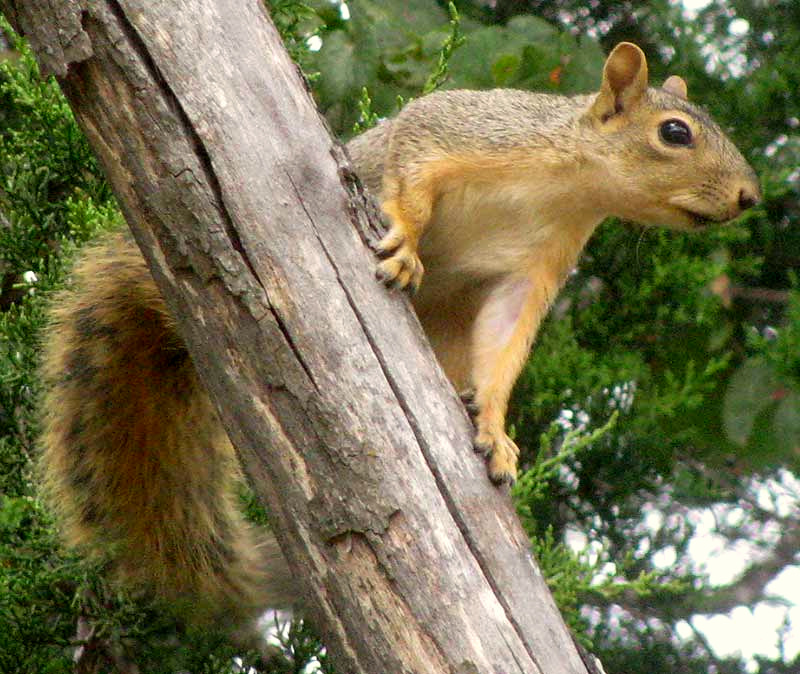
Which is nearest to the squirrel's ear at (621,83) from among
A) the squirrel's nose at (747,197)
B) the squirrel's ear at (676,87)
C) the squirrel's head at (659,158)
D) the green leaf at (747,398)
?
the squirrel's head at (659,158)

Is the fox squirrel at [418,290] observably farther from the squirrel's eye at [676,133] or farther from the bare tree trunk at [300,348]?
the bare tree trunk at [300,348]

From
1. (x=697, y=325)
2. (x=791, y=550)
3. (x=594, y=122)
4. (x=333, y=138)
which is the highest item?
(x=333, y=138)

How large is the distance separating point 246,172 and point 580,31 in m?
1.59

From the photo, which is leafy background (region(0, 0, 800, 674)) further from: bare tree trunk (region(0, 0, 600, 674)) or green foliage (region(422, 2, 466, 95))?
bare tree trunk (region(0, 0, 600, 674))

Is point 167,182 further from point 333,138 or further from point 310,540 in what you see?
point 310,540

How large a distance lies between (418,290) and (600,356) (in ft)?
1.94

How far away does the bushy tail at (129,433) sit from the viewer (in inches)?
85.6

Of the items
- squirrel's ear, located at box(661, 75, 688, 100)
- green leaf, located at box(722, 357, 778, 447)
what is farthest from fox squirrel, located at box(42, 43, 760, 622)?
green leaf, located at box(722, 357, 778, 447)

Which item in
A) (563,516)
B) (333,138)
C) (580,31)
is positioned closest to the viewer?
(333,138)

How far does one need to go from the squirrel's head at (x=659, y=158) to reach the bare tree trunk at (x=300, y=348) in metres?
0.77

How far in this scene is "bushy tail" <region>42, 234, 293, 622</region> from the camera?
217 centimetres

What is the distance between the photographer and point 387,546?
4.81ft

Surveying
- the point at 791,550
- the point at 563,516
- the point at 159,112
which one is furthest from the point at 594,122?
the point at 791,550

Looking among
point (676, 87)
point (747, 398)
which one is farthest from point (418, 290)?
point (747, 398)
